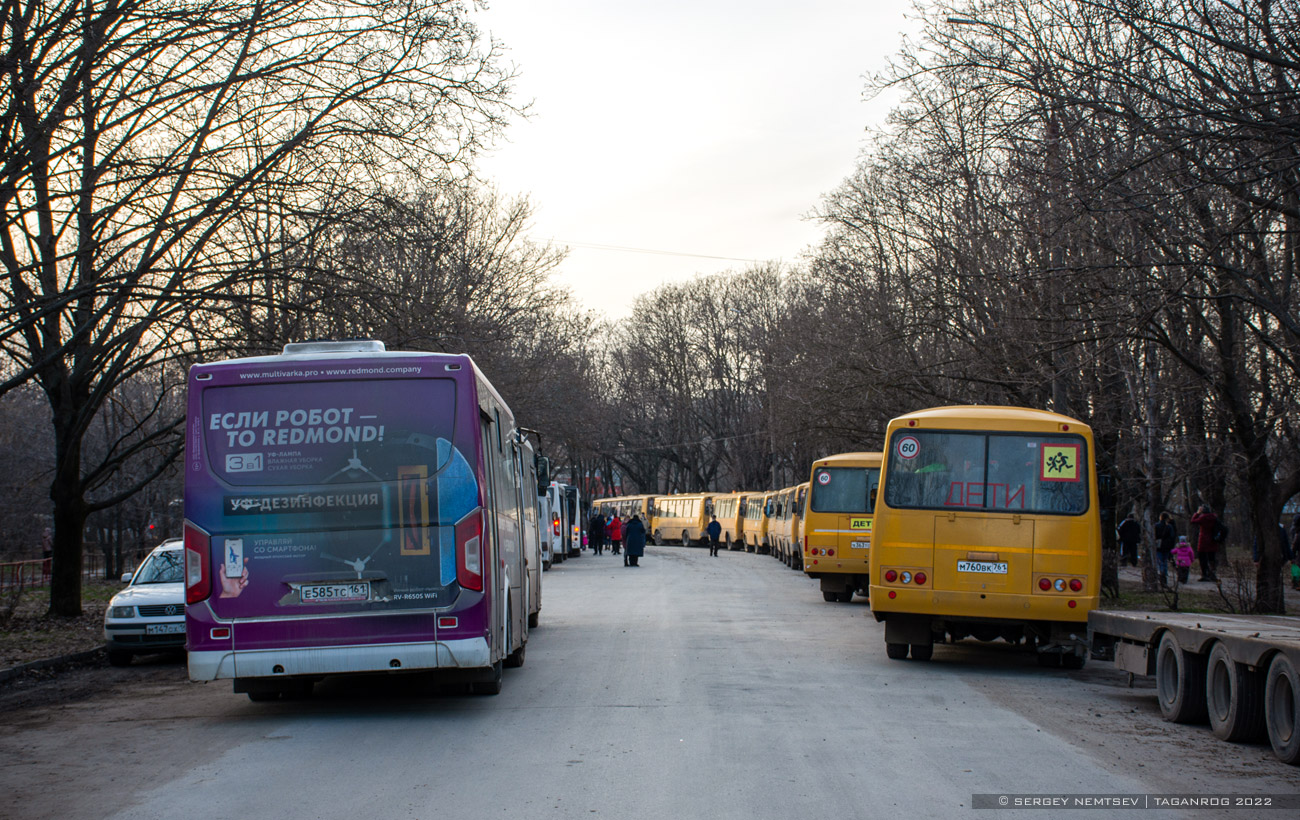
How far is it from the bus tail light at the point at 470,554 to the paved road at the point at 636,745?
110cm

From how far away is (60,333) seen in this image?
19500 mm

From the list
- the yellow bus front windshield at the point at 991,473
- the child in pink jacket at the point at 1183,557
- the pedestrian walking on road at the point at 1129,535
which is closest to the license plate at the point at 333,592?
the yellow bus front windshield at the point at 991,473

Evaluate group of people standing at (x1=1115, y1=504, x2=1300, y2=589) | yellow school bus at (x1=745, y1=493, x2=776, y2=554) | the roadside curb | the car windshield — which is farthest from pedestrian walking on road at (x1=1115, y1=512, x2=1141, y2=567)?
the roadside curb

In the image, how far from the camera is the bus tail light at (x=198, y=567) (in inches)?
368

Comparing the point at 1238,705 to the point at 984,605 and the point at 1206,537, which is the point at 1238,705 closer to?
the point at 984,605

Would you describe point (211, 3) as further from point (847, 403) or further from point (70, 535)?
point (847, 403)

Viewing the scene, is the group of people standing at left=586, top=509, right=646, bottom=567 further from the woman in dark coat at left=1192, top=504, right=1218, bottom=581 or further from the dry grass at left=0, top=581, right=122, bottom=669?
the dry grass at left=0, top=581, right=122, bottom=669

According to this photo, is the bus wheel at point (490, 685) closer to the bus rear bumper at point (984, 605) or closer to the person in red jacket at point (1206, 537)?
the bus rear bumper at point (984, 605)

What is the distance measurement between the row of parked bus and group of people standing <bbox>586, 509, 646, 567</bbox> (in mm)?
27295

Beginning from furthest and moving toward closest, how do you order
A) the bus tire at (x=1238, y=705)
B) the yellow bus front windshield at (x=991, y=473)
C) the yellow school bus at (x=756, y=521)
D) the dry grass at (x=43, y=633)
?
the yellow school bus at (x=756, y=521)
the dry grass at (x=43, y=633)
the yellow bus front windshield at (x=991, y=473)
the bus tire at (x=1238, y=705)

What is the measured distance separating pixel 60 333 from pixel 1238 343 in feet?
62.1

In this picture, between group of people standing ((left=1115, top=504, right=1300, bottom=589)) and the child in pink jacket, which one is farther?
the child in pink jacket

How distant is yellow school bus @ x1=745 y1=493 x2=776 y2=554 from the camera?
180 feet

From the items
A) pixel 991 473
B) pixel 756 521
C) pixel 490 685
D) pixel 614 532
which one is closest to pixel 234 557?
pixel 490 685
